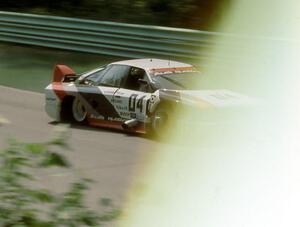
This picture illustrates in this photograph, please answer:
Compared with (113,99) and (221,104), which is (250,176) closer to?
(221,104)

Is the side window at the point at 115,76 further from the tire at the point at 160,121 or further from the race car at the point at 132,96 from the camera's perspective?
the tire at the point at 160,121

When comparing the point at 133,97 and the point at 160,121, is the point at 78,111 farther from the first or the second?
the point at 160,121

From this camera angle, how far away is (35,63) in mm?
19672

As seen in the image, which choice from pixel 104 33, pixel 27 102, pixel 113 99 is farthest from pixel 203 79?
pixel 104 33

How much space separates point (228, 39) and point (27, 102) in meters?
4.06

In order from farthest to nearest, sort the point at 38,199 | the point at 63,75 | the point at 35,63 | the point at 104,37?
1. the point at 35,63
2. the point at 104,37
3. the point at 63,75
4. the point at 38,199

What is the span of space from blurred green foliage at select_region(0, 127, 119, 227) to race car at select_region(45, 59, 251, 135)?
6.87 m

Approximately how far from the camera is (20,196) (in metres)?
3.71

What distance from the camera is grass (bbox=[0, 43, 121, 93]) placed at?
1748 cm

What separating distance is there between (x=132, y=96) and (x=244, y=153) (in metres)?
2.63

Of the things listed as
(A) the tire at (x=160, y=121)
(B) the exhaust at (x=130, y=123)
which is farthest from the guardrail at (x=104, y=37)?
(A) the tire at (x=160, y=121)

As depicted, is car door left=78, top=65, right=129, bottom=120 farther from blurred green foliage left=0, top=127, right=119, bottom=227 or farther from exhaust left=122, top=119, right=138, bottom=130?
blurred green foliage left=0, top=127, right=119, bottom=227

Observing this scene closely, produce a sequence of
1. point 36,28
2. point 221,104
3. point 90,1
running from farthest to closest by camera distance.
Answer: point 90,1, point 36,28, point 221,104

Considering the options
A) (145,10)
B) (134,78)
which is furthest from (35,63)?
(134,78)
